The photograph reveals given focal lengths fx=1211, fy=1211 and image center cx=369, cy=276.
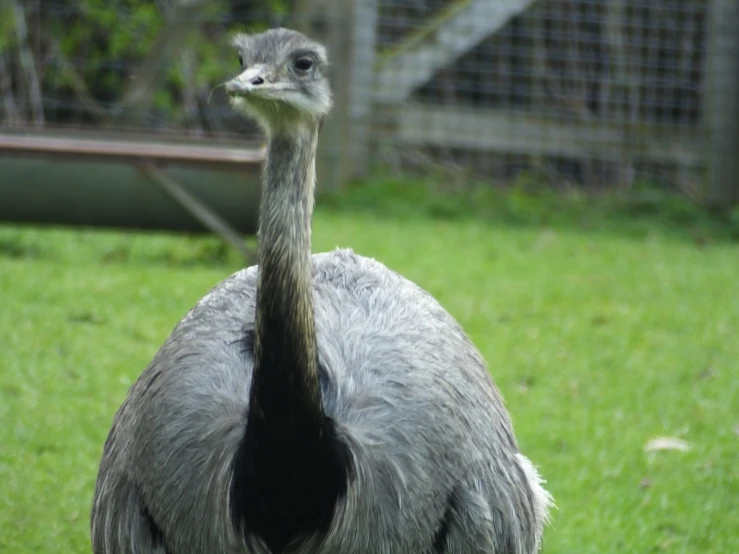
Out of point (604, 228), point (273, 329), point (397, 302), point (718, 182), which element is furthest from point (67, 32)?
point (273, 329)

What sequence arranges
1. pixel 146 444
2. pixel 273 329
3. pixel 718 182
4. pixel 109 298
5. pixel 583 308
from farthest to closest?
pixel 718 182 < pixel 583 308 < pixel 109 298 < pixel 146 444 < pixel 273 329

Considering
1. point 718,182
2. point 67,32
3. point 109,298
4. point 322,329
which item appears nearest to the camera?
point 322,329

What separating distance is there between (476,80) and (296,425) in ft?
25.0

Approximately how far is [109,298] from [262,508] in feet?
11.5

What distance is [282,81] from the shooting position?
7.92ft

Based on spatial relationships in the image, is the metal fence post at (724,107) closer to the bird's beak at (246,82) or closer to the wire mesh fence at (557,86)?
the wire mesh fence at (557,86)

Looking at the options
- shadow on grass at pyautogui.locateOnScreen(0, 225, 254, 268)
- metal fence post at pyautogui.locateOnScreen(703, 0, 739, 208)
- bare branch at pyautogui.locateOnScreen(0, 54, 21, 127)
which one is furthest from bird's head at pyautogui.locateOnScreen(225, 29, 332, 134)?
bare branch at pyautogui.locateOnScreen(0, 54, 21, 127)

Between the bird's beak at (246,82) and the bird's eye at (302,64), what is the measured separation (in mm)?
94

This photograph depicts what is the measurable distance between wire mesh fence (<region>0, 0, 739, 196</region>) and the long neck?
6.12 m

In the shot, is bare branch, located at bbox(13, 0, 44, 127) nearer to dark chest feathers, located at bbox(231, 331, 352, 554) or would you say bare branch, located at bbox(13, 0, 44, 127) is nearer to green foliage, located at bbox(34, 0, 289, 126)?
green foliage, located at bbox(34, 0, 289, 126)

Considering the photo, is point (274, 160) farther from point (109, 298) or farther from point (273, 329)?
point (109, 298)

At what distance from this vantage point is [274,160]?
2447 millimetres

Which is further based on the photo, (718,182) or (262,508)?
(718,182)

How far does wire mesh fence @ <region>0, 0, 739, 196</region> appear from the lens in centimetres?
895
